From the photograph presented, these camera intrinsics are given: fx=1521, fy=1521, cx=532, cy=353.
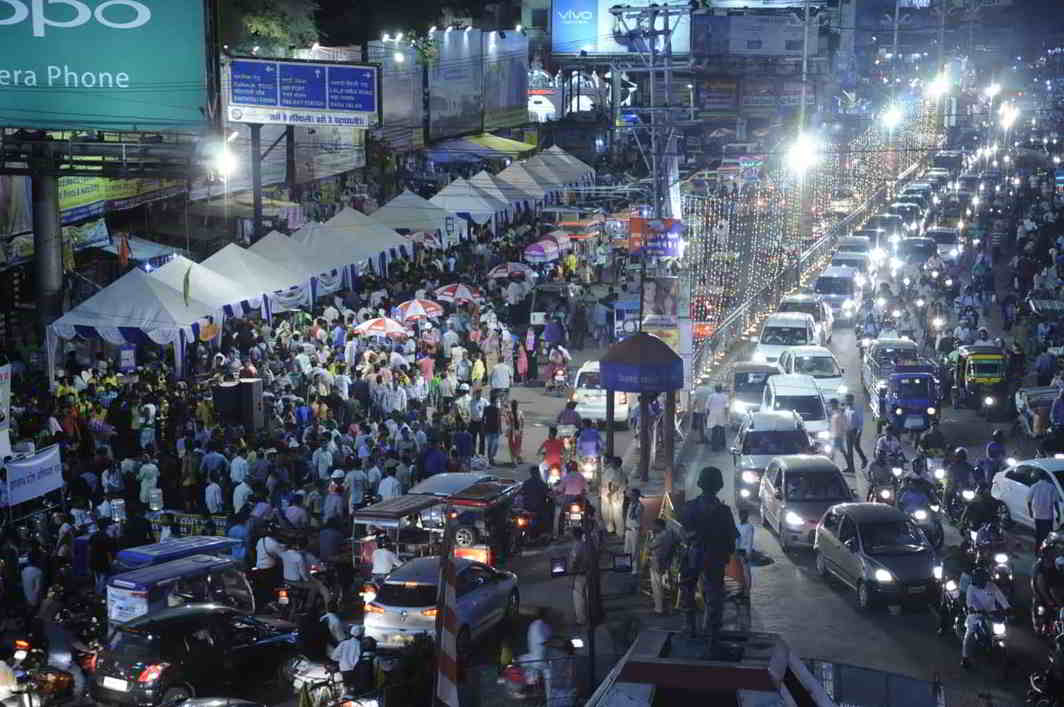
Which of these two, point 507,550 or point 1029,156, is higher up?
point 1029,156

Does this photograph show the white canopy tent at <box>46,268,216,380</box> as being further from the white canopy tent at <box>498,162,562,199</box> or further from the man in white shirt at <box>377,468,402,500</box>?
the white canopy tent at <box>498,162,562,199</box>

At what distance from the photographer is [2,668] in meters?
13.8

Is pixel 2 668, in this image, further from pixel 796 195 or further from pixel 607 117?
pixel 607 117

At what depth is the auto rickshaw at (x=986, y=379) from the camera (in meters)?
30.8

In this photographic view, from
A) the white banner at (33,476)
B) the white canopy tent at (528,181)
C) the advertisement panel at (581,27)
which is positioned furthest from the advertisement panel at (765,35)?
the white banner at (33,476)

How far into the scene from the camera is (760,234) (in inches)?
1829

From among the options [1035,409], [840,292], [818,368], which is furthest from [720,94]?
[1035,409]

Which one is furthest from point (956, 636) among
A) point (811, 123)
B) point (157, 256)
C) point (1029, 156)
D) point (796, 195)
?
point (1029, 156)

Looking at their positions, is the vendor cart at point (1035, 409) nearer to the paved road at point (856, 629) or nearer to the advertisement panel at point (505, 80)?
the paved road at point (856, 629)

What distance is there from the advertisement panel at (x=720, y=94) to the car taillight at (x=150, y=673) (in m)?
65.6

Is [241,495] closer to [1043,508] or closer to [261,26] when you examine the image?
[1043,508]

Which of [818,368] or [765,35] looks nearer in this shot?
[818,368]

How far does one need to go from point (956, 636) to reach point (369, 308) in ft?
63.9

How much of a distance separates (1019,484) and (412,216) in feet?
74.2
